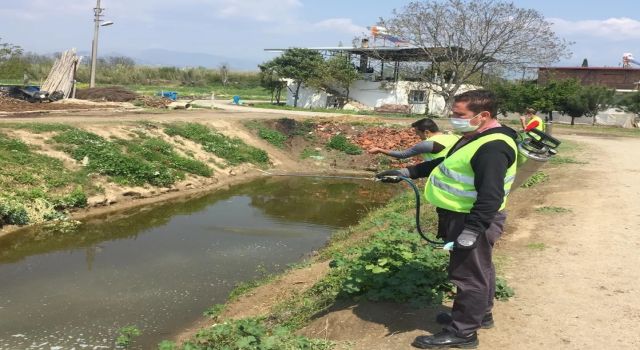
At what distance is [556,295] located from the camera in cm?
488

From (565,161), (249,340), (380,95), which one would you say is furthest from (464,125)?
(380,95)

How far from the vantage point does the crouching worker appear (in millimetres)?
3453

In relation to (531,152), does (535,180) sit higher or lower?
lower

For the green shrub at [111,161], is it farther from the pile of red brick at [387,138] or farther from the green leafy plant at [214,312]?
the pile of red brick at [387,138]

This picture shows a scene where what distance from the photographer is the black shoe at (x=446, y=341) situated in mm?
3775

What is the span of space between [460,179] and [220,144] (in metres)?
14.6

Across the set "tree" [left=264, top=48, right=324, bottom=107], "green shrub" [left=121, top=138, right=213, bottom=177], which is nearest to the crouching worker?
"green shrub" [left=121, top=138, right=213, bottom=177]

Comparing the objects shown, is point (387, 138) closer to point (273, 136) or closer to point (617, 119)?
point (273, 136)

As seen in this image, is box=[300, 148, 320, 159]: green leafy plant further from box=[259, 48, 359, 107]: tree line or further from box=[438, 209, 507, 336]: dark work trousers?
box=[259, 48, 359, 107]: tree line

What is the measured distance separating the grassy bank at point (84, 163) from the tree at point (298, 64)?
73.0 ft

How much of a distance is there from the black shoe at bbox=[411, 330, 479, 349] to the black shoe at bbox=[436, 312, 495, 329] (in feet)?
0.78

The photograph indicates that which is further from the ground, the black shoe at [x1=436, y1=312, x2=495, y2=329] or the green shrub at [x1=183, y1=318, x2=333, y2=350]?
the black shoe at [x1=436, y1=312, x2=495, y2=329]

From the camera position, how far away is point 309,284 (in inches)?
247

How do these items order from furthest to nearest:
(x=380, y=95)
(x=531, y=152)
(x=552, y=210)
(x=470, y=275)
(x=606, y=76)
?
(x=606, y=76)
(x=380, y=95)
(x=552, y=210)
(x=531, y=152)
(x=470, y=275)
